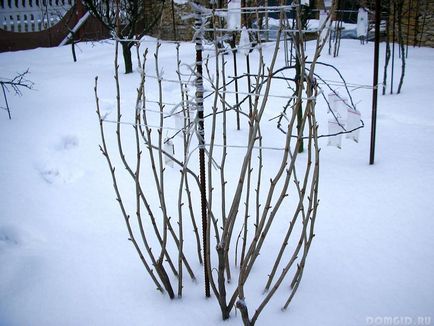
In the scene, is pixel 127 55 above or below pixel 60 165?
above

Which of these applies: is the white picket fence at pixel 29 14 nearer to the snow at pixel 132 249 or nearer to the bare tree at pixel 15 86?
the bare tree at pixel 15 86

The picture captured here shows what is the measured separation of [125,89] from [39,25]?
4.38m

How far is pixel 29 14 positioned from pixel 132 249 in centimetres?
735

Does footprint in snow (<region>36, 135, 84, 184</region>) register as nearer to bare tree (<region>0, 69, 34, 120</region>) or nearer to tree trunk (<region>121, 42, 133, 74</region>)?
bare tree (<region>0, 69, 34, 120</region>)

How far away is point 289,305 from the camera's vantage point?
1521 millimetres

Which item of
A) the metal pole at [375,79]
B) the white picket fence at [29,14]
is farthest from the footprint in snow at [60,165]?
the white picket fence at [29,14]

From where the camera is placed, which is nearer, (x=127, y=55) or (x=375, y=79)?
(x=375, y=79)

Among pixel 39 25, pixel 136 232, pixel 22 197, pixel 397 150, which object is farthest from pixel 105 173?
pixel 39 25

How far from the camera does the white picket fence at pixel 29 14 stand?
292 inches

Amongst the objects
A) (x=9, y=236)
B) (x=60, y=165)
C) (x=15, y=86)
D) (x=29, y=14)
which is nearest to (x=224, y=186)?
(x=9, y=236)

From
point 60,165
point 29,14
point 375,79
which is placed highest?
point 29,14

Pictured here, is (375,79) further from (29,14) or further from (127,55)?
(29,14)

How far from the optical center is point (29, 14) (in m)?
7.72

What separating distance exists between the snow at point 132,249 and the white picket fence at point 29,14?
4.66 metres
